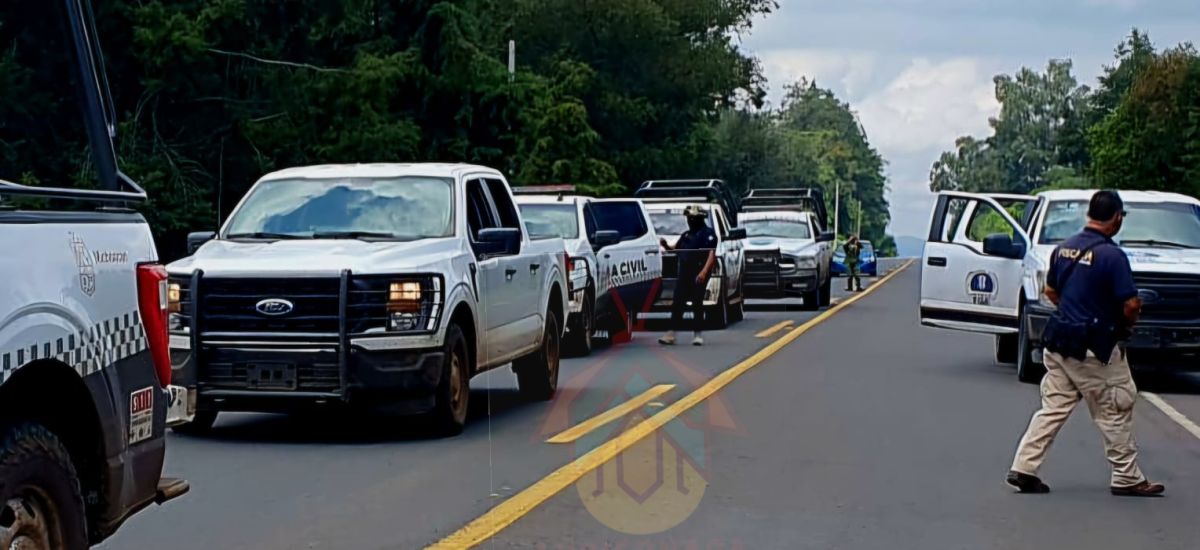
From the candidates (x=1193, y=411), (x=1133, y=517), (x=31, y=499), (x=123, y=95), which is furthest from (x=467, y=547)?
(x=123, y=95)

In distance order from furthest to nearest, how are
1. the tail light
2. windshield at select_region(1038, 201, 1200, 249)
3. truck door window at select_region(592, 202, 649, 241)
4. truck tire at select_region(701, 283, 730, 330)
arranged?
truck tire at select_region(701, 283, 730, 330) < truck door window at select_region(592, 202, 649, 241) < windshield at select_region(1038, 201, 1200, 249) < the tail light

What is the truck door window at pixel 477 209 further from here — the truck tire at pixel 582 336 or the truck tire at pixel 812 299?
the truck tire at pixel 812 299

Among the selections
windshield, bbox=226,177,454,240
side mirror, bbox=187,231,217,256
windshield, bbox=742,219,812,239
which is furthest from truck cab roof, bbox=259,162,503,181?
windshield, bbox=742,219,812,239

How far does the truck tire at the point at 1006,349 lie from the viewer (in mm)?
19188

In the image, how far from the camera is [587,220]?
789 inches

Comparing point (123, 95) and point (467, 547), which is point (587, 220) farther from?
point (123, 95)

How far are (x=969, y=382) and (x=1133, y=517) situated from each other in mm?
7681

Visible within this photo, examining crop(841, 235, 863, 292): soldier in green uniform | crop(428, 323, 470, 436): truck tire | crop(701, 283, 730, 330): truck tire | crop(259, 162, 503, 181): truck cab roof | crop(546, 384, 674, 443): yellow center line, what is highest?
crop(259, 162, 503, 181): truck cab roof

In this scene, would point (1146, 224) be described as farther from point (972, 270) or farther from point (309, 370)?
point (309, 370)

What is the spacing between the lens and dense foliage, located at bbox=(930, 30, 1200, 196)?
68.0 metres

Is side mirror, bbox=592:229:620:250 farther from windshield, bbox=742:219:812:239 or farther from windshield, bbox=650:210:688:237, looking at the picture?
windshield, bbox=742:219:812:239

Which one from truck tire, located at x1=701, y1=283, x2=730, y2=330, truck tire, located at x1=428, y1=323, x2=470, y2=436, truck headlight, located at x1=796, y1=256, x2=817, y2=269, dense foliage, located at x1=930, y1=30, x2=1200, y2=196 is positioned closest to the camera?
truck tire, located at x1=428, y1=323, x2=470, y2=436

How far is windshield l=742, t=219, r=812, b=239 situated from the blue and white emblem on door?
15838 mm

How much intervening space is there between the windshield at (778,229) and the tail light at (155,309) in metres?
27.5
